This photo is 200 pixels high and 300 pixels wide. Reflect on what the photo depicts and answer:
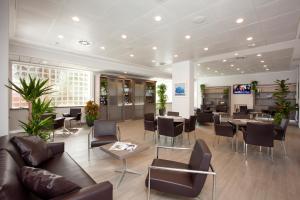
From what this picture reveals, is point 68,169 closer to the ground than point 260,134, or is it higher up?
closer to the ground

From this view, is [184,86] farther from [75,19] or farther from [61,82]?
[61,82]

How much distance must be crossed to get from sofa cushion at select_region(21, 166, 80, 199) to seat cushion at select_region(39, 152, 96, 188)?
0.43 meters

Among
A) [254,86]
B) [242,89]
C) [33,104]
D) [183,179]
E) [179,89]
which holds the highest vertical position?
[254,86]

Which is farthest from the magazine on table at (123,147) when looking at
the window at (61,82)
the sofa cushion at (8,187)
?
the window at (61,82)

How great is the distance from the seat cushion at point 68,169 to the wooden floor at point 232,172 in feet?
2.18

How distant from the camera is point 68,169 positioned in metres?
2.18

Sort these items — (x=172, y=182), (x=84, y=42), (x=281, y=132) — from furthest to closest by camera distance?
(x=84, y=42) → (x=281, y=132) → (x=172, y=182)

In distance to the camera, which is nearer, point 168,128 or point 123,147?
point 123,147

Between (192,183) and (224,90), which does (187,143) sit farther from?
(224,90)

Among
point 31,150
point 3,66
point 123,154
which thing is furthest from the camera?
point 3,66

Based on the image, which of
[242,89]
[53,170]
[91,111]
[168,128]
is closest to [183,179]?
[53,170]

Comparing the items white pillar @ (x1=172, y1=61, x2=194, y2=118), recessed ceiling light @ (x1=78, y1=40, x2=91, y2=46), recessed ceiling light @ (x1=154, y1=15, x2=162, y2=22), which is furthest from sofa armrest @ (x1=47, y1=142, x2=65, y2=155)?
white pillar @ (x1=172, y1=61, x2=194, y2=118)

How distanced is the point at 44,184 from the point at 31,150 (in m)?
1.26

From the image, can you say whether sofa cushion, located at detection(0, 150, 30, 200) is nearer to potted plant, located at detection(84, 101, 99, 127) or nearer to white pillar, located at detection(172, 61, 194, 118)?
potted plant, located at detection(84, 101, 99, 127)
